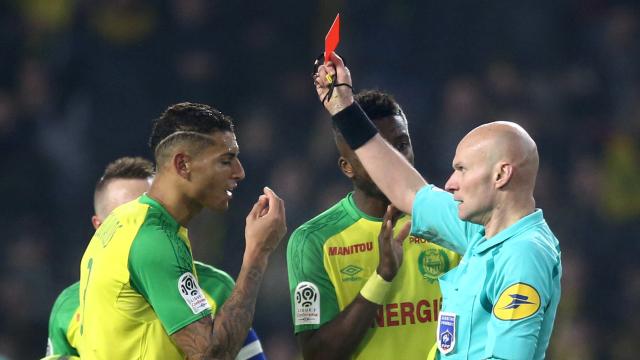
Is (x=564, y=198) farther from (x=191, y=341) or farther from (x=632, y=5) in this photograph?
(x=191, y=341)

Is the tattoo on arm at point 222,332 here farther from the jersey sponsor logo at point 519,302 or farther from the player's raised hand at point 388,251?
the jersey sponsor logo at point 519,302

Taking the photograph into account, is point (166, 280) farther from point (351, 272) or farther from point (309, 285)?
point (351, 272)

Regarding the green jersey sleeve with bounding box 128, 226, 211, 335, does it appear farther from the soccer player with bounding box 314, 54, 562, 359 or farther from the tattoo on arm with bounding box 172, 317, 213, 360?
the soccer player with bounding box 314, 54, 562, 359

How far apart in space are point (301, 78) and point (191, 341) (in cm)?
601

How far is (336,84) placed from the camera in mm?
4320

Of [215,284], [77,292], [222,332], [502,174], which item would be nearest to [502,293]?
[502,174]

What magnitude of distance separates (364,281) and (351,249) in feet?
0.48

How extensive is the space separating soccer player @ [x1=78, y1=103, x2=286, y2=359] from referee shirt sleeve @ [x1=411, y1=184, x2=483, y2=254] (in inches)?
21.0

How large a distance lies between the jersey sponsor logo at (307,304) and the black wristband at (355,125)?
61 centimetres

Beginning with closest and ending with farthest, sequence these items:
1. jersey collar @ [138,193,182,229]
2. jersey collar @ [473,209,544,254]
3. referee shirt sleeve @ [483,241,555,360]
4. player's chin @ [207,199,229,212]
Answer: referee shirt sleeve @ [483,241,555,360] → jersey collar @ [473,209,544,254] → jersey collar @ [138,193,182,229] → player's chin @ [207,199,229,212]

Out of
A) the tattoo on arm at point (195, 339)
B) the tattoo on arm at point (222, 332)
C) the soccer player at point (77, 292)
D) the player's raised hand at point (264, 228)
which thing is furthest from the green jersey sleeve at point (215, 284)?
the tattoo on arm at point (195, 339)

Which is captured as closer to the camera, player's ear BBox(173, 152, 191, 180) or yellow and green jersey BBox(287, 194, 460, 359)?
player's ear BBox(173, 152, 191, 180)

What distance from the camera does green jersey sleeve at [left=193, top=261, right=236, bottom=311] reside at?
4791mm

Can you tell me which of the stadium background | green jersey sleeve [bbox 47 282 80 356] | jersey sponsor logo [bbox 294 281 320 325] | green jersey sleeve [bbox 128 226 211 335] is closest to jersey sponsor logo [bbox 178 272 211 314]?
green jersey sleeve [bbox 128 226 211 335]
